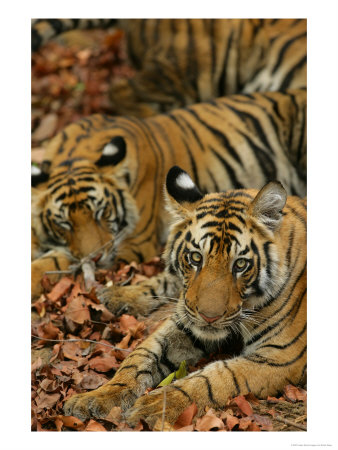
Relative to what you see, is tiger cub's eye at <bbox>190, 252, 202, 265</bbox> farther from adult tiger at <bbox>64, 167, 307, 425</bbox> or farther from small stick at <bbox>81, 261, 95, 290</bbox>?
small stick at <bbox>81, 261, 95, 290</bbox>

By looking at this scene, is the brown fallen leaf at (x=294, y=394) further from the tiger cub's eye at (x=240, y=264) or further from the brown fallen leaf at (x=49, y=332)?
the brown fallen leaf at (x=49, y=332)

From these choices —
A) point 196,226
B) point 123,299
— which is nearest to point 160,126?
point 123,299

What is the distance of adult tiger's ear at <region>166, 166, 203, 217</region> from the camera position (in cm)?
339

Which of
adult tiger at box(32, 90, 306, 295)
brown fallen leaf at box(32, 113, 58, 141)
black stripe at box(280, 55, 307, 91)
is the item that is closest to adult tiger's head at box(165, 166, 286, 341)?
adult tiger at box(32, 90, 306, 295)

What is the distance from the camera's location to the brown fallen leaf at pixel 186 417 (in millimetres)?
2920

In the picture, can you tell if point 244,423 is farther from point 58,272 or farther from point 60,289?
point 58,272

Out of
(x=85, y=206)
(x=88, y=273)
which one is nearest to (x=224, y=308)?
(x=88, y=273)

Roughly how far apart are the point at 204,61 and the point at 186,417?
3715 mm
